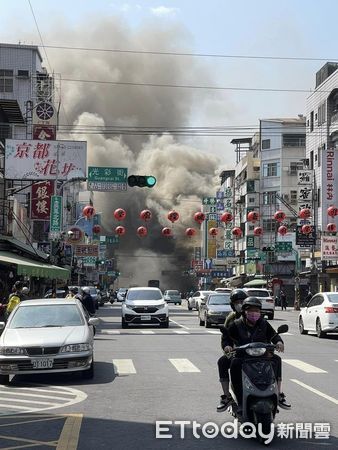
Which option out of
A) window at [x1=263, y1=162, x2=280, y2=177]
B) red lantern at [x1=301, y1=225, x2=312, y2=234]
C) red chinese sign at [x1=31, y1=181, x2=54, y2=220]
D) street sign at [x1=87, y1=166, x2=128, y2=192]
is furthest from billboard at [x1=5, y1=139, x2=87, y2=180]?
window at [x1=263, y1=162, x2=280, y2=177]

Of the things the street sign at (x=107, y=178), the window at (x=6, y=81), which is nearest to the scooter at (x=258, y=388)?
the street sign at (x=107, y=178)

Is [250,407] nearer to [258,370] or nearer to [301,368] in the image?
[258,370]

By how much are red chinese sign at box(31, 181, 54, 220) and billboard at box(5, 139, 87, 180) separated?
6142 millimetres

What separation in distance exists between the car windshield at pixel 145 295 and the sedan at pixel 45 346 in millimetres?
15744

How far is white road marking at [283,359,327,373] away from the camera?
14.2 m

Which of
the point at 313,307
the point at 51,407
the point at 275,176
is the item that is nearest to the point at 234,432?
the point at 51,407

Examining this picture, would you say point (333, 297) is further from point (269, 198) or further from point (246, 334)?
point (269, 198)

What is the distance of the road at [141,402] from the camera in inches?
295

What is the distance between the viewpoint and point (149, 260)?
100 metres

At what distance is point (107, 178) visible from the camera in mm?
35375

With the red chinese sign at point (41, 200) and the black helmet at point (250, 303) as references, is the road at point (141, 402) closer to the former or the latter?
the black helmet at point (250, 303)

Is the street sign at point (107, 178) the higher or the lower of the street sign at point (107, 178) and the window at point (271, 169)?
the lower

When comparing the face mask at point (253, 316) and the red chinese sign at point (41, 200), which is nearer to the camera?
the face mask at point (253, 316)

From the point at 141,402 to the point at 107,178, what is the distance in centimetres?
2589
